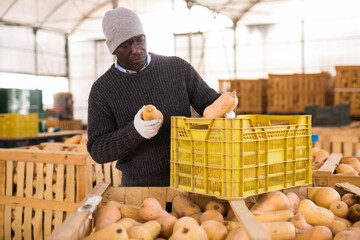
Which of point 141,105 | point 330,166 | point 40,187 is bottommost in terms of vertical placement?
point 40,187

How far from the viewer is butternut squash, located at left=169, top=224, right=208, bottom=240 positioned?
140 cm

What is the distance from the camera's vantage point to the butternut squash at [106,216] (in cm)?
158

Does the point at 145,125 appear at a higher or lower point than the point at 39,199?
higher

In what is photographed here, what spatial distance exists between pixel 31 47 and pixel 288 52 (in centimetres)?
1138

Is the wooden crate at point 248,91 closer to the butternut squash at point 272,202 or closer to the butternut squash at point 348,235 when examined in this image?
the butternut squash at point 272,202

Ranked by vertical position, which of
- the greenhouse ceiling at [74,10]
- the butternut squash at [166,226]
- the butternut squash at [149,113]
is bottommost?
the butternut squash at [166,226]

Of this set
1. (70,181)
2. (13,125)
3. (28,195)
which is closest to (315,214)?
(70,181)

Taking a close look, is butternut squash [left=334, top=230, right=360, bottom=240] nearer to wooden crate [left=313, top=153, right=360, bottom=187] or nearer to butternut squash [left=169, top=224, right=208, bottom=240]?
butternut squash [left=169, top=224, right=208, bottom=240]

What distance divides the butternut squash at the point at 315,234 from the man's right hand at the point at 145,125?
2.68 ft

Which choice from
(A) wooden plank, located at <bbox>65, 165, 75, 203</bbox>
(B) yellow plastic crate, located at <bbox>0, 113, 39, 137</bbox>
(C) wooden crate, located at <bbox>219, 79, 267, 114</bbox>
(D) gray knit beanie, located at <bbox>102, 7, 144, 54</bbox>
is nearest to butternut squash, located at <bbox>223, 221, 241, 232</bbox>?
(D) gray knit beanie, located at <bbox>102, 7, 144, 54</bbox>

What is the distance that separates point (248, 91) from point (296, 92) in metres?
1.50

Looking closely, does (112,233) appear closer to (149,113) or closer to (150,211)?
(150,211)

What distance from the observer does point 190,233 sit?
4.61 ft

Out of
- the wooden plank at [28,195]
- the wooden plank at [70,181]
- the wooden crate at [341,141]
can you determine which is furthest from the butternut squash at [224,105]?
the wooden crate at [341,141]
